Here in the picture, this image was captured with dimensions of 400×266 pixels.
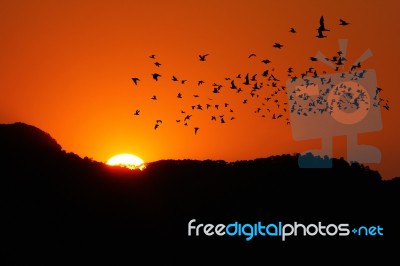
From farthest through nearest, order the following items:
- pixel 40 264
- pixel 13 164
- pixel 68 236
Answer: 1. pixel 13 164
2. pixel 68 236
3. pixel 40 264

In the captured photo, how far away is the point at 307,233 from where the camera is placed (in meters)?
54.7

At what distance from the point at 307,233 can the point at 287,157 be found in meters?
15.1

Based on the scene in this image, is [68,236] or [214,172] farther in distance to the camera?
[214,172]

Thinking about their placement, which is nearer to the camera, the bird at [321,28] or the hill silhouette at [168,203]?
the bird at [321,28]

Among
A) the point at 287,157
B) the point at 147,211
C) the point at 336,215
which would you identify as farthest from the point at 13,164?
the point at 336,215

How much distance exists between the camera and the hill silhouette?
5206cm

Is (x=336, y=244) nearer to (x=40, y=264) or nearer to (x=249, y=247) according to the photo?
(x=249, y=247)

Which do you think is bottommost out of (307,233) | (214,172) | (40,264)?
(40,264)

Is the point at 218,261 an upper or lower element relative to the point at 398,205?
lower

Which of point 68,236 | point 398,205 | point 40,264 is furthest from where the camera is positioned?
point 398,205

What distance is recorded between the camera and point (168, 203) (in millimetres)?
60594

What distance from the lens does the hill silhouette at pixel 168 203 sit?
2050 inches

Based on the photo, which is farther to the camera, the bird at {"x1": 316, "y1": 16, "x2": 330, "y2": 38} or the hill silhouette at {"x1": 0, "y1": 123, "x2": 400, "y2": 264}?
the hill silhouette at {"x1": 0, "y1": 123, "x2": 400, "y2": 264}

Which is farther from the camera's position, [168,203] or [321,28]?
[168,203]
